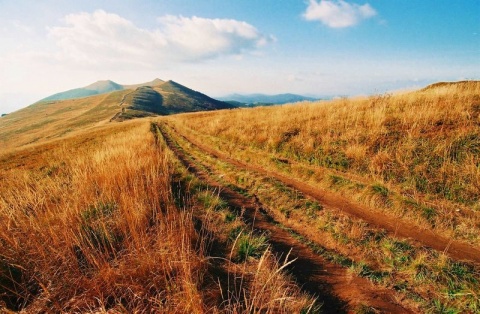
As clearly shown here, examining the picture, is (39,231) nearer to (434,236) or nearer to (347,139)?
(434,236)

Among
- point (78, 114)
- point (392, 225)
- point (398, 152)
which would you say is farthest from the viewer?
point (78, 114)

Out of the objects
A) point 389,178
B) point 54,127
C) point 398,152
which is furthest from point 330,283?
point 54,127

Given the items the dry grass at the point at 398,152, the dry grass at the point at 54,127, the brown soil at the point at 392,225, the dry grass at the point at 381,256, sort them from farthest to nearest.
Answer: the dry grass at the point at 54,127 < the dry grass at the point at 398,152 < the brown soil at the point at 392,225 < the dry grass at the point at 381,256

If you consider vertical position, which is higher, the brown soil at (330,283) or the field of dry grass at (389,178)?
the field of dry grass at (389,178)

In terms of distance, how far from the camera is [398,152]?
8703 millimetres

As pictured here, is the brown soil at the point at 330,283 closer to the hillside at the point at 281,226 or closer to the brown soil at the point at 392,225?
the hillside at the point at 281,226

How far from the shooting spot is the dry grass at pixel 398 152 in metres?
6.65

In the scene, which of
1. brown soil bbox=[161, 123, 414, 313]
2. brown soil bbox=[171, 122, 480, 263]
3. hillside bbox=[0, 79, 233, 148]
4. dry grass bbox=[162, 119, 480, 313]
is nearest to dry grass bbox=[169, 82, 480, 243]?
brown soil bbox=[171, 122, 480, 263]

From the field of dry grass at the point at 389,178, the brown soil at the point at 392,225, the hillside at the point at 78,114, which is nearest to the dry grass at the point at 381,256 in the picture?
the field of dry grass at the point at 389,178

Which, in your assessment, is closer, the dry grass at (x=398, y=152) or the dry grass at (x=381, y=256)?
the dry grass at (x=381, y=256)

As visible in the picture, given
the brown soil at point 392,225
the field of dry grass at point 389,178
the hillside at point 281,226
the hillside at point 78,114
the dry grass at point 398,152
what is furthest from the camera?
the hillside at point 78,114

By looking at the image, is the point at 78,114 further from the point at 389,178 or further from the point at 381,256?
the point at 381,256

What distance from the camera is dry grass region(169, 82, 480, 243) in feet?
21.8

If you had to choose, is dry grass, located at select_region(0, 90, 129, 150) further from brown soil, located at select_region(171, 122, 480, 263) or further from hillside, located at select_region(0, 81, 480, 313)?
brown soil, located at select_region(171, 122, 480, 263)
